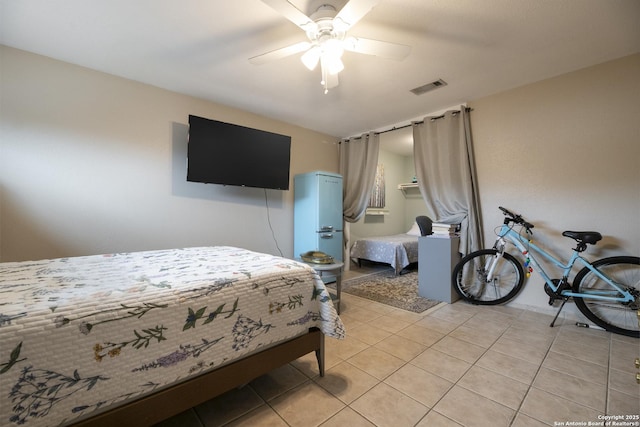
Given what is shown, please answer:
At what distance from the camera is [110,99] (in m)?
2.42

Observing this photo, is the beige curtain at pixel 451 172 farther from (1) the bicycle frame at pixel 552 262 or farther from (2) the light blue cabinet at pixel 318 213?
(2) the light blue cabinet at pixel 318 213

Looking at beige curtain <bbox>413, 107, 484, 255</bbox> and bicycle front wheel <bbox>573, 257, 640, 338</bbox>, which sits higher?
beige curtain <bbox>413, 107, 484, 255</bbox>

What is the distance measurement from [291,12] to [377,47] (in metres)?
0.60

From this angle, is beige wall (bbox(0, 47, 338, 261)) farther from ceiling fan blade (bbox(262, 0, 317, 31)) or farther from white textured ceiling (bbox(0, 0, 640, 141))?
ceiling fan blade (bbox(262, 0, 317, 31))

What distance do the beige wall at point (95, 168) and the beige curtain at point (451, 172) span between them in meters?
2.50

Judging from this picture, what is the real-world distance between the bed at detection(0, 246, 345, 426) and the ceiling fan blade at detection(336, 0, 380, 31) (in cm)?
146

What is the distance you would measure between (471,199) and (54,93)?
424cm

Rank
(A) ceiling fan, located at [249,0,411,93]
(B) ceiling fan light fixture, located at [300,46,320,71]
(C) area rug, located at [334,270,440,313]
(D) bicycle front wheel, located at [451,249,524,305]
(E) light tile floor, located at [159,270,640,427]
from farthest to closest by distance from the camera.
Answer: (C) area rug, located at [334,270,440,313] → (D) bicycle front wheel, located at [451,249,524,305] → (B) ceiling fan light fixture, located at [300,46,320,71] → (A) ceiling fan, located at [249,0,411,93] → (E) light tile floor, located at [159,270,640,427]

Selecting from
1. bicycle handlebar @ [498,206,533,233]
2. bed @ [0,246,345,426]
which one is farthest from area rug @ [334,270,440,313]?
bed @ [0,246,345,426]

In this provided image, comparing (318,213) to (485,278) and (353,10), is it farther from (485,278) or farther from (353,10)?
(353,10)

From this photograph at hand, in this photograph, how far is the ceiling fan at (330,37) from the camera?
1347mm

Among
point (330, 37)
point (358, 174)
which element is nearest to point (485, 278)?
point (358, 174)

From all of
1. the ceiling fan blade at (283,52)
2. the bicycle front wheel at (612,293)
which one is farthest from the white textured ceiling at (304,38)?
the bicycle front wheel at (612,293)

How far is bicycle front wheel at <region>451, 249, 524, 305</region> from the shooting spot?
267cm
